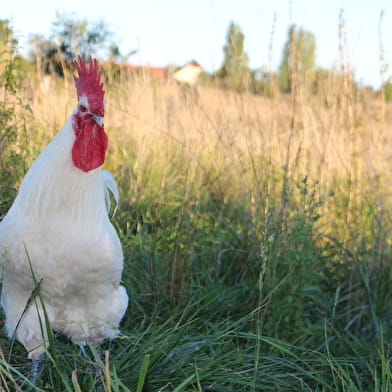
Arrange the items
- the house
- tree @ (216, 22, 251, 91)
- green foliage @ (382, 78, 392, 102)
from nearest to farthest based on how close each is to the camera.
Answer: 1. tree @ (216, 22, 251, 91)
2. green foliage @ (382, 78, 392, 102)
3. the house

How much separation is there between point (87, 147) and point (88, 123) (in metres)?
0.10

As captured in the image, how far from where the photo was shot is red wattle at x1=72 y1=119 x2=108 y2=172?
6.31ft

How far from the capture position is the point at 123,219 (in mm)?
3537

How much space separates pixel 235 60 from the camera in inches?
136

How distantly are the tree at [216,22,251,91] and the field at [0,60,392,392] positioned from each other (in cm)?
18

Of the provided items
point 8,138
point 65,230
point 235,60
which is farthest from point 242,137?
point 65,230

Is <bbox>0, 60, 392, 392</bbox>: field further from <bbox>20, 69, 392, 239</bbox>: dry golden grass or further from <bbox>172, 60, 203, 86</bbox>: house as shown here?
<bbox>172, 60, 203, 86</bbox>: house

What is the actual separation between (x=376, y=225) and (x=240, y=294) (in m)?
1.29

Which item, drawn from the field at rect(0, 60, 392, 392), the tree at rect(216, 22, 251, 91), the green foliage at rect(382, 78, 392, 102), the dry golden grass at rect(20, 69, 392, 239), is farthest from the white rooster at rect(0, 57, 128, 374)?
the green foliage at rect(382, 78, 392, 102)

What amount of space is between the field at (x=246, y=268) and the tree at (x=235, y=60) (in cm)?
18

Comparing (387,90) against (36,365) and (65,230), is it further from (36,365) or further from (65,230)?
(36,365)

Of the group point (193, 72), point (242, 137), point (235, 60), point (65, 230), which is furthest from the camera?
point (193, 72)

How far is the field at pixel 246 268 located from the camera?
1979mm

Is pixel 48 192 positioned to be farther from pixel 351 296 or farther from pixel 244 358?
pixel 351 296
